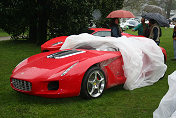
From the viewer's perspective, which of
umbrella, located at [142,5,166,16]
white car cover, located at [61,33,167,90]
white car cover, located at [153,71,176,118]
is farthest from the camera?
umbrella, located at [142,5,166,16]

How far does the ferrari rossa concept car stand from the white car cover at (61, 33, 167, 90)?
0.55 ft

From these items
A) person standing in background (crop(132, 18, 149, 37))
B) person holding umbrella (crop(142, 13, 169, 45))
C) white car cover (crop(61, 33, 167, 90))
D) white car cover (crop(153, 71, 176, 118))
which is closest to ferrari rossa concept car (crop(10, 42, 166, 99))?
white car cover (crop(61, 33, 167, 90))

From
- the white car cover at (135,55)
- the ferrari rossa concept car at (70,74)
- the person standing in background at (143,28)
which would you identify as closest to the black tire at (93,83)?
the ferrari rossa concept car at (70,74)

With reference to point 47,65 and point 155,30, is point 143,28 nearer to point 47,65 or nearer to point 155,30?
point 155,30

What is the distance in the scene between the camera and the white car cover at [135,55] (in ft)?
17.1

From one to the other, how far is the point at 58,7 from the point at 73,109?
958 cm

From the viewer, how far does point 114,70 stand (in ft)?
16.5

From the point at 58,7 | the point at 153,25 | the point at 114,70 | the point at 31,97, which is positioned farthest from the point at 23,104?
the point at 58,7

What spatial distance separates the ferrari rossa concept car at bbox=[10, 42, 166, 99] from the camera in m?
4.22

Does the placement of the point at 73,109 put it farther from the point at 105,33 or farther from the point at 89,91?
the point at 105,33

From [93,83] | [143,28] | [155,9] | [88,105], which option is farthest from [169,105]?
[155,9]

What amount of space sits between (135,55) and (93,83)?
1.23 meters

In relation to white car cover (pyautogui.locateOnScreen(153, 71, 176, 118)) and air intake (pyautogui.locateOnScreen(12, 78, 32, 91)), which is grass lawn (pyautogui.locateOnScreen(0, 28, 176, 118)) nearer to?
air intake (pyautogui.locateOnScreen(12, 78, 32, 91))

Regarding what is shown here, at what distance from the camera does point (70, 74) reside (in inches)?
169
